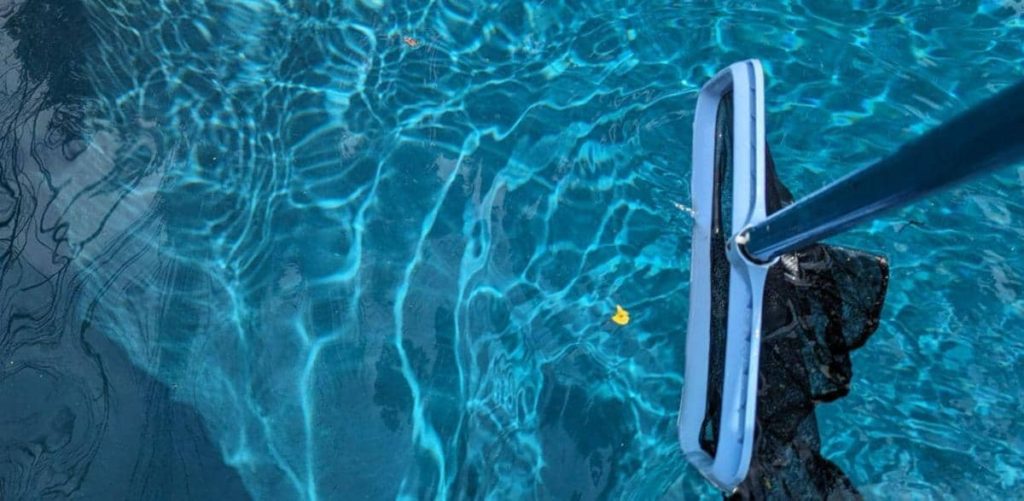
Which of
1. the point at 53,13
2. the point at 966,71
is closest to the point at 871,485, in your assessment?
the point at 966,71

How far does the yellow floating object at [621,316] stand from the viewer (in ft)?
10.7

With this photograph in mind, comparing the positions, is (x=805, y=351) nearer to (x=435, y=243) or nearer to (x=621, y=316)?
(x=621, y=316)

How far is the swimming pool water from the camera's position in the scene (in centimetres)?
305

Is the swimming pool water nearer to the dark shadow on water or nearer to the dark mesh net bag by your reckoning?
the dark shadow on water

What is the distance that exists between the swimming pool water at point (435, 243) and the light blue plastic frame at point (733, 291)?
0.63 metres

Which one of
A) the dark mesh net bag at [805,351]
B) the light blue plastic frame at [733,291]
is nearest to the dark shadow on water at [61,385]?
the light blue plastic frame at [733,291]

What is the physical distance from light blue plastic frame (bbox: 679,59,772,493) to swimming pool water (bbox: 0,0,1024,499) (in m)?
0.63

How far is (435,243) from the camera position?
135 inches

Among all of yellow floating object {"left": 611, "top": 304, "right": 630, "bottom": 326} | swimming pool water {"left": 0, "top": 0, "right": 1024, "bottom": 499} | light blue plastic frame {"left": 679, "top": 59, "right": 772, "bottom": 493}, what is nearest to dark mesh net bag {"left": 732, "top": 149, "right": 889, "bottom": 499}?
light blue plastic frame {"left": 679, "top": 59, "right": 772, "bottom": 493}

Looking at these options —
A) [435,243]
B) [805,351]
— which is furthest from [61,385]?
[805,351]

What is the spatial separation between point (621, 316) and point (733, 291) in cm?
94

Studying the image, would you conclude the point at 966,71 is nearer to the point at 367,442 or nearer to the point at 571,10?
the point at 571,10

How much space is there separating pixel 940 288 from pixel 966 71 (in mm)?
1093

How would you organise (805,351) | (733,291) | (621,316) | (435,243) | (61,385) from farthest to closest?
(435,243)
(621,316)
(61,385)
(805,351)
(733,291)
